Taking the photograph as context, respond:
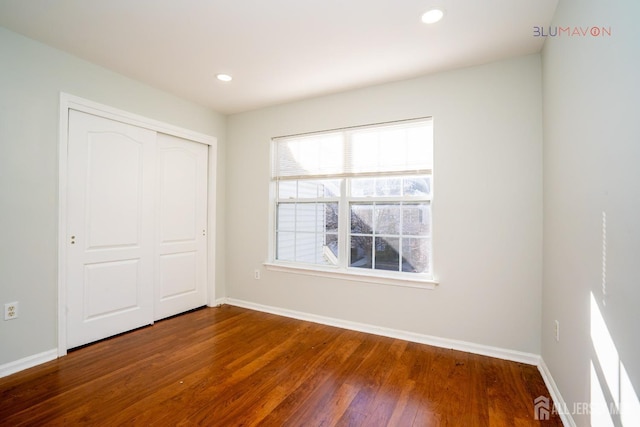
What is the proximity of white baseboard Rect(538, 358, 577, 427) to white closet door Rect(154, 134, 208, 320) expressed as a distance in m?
3.61

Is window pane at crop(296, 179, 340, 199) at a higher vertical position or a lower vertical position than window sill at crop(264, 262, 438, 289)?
higher

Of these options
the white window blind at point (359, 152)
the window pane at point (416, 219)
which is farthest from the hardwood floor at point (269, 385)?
the white window blind at point (359, 152)

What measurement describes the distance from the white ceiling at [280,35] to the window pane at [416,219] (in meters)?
1.28

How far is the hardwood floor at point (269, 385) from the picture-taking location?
1766 millimetres

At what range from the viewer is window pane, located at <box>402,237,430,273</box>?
2895 mm

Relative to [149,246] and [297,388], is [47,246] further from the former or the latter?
[297,388]

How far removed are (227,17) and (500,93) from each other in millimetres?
2285

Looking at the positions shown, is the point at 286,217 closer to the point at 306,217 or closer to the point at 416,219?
the point at 306,217

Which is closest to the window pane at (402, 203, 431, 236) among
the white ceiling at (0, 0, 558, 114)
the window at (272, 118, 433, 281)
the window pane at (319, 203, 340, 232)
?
the window at (272, 118, 433, 281)

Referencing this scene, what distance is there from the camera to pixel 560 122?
1.89 m

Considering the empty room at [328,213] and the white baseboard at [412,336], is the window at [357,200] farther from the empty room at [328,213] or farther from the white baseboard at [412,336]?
the white baseboard at [412,336]

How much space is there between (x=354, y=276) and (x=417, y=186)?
1.15 m

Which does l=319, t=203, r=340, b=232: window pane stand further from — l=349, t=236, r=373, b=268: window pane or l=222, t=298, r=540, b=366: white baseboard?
l=222, t=298, r=540, b=366: white baseboard

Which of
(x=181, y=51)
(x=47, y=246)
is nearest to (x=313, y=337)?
(x=47, y=246)
